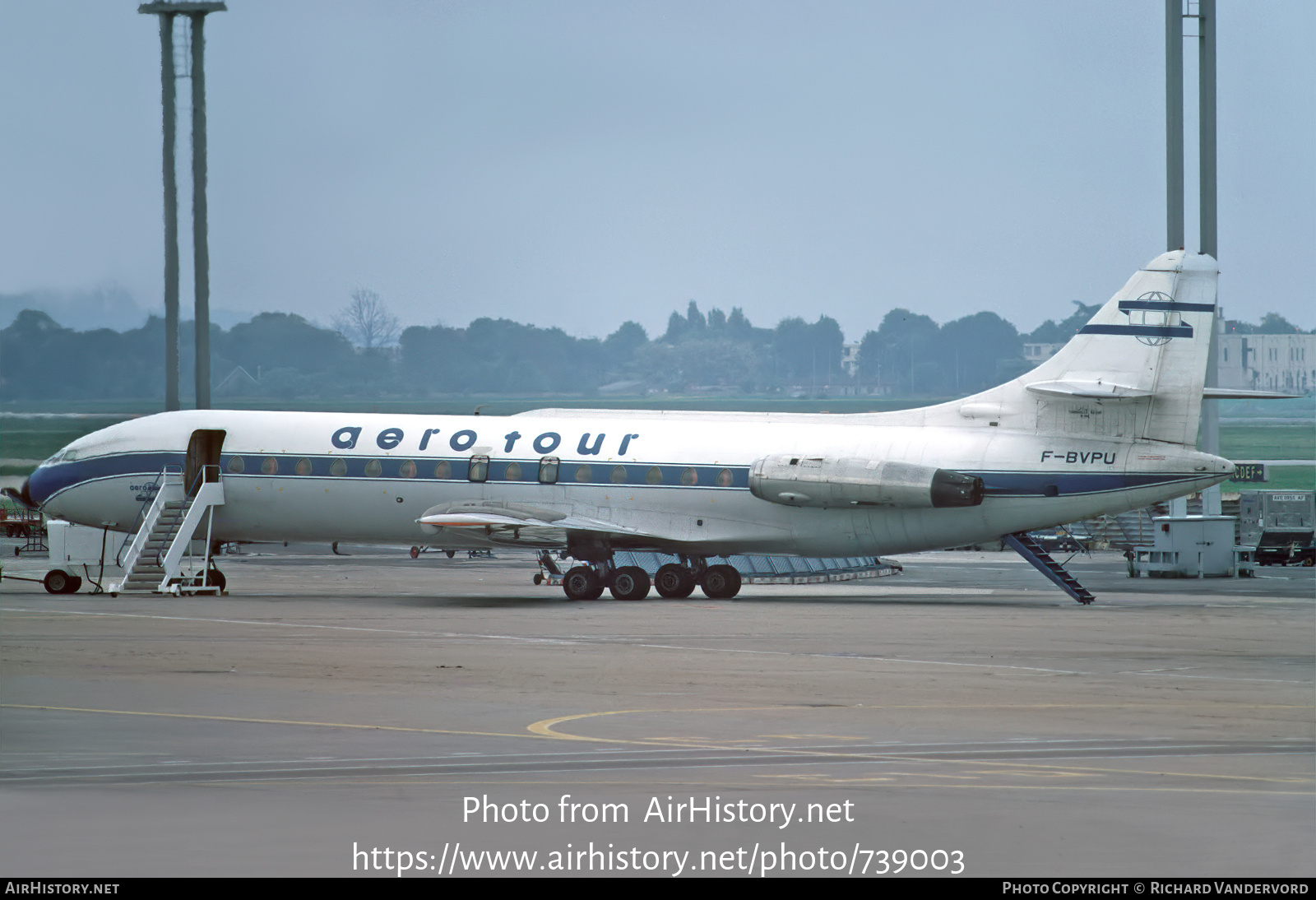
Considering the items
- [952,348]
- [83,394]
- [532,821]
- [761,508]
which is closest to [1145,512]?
[761,508]

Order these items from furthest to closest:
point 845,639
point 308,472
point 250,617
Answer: point 308,472
point 250,617
point 845,639

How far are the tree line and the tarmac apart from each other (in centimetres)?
2931

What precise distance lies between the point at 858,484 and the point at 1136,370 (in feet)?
21.9

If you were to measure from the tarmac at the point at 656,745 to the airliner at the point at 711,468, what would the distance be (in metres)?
4.72

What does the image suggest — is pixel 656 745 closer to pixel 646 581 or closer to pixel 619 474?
pixel 619 474

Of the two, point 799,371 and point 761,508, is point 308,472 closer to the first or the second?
point 761,508

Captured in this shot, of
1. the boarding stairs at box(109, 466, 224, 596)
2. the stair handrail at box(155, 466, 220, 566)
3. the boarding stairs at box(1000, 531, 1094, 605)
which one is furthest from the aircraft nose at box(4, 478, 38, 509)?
the boarding stairs at box(1000, 531, 1094, 605)

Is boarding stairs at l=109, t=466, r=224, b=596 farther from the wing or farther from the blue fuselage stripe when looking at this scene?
the wing

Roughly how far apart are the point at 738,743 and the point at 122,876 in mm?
7365

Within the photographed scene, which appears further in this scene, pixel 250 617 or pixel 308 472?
pixel 308 472

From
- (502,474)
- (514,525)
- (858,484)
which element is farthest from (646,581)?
(858,484)

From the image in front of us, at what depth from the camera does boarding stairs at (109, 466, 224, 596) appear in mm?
Answer: 42281

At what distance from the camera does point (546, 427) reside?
4203cm

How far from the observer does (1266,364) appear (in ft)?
395
